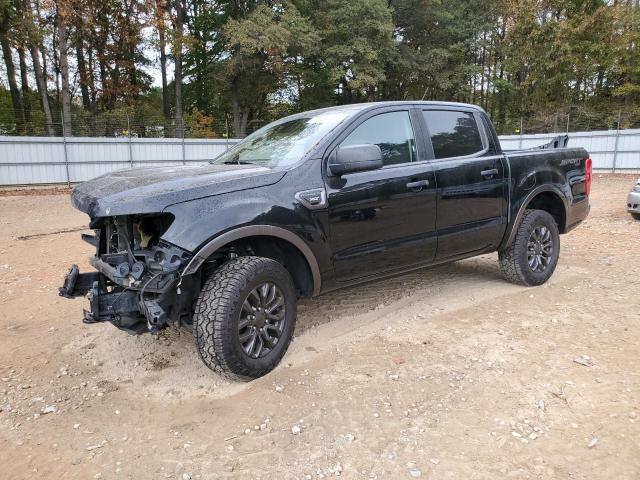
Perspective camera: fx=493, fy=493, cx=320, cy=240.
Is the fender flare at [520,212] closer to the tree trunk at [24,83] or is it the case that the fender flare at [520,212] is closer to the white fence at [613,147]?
the white fence at [613,147]

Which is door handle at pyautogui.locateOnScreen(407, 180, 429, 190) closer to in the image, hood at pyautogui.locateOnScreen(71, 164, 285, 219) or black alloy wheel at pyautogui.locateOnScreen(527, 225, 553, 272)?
hood at pyautogui.locateOnScreen(71, 164, 285, 219)

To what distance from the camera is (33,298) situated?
511cm

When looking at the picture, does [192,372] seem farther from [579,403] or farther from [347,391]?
[579,403]

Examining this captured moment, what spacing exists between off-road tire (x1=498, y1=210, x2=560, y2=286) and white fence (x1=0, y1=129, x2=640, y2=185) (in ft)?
41.1

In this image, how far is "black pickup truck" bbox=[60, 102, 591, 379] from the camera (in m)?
3.00

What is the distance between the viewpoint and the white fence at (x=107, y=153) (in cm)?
1697

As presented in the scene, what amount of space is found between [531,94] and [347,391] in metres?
33.9

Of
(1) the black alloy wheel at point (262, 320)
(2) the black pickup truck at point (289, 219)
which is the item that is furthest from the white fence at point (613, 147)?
(1) the black alloy wheel at point (262, 320)

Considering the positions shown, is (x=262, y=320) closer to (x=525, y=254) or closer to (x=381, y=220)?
(x=381, y=220)

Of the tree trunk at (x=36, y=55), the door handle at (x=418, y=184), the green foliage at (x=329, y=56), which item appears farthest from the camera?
the green foliage at (x=329, y=56)

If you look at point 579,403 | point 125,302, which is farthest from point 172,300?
point 579,403

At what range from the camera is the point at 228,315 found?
3014mm

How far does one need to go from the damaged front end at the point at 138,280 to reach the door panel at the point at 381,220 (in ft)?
3.80

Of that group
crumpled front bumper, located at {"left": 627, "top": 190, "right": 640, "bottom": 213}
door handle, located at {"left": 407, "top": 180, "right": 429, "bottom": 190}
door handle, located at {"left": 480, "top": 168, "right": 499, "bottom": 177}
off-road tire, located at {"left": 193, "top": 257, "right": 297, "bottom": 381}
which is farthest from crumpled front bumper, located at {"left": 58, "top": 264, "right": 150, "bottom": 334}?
crumpled front bumper, located at {"left": 627, "top": 190, "right": 640, "bottom": 213}
